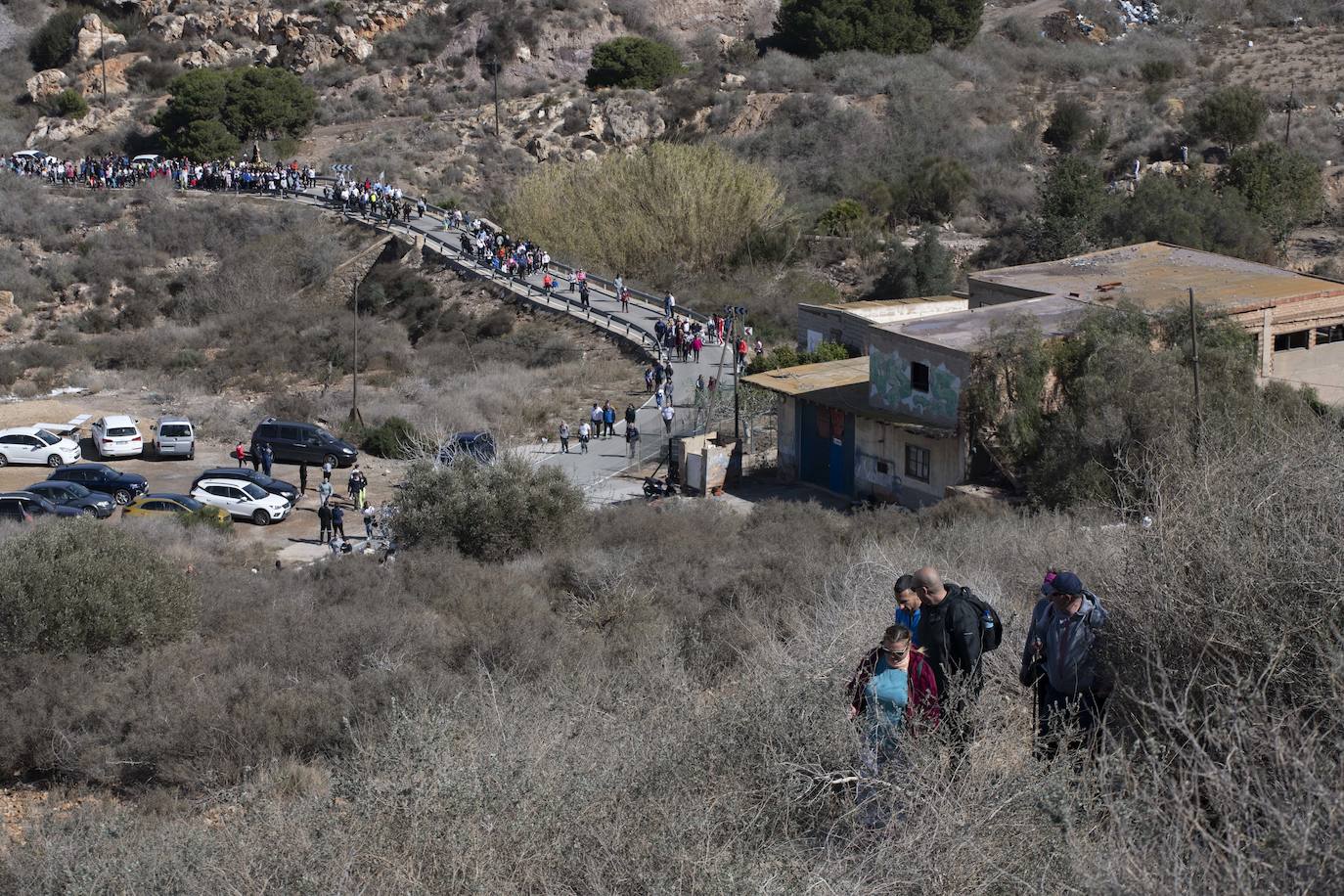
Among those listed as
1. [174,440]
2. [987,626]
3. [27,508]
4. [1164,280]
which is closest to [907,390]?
[1164,280]

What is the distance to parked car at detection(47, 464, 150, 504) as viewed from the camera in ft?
96.7

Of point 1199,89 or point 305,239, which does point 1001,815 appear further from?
point 1199,89

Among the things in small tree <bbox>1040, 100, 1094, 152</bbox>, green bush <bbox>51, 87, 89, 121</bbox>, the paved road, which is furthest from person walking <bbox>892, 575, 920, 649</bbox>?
green bush <bbox>51, 87, 89, 121</bbox>

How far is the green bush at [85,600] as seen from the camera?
14.6 meters

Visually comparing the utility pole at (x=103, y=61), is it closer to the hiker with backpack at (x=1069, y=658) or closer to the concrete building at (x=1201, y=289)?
the concrete building at (x=1201, y=289)

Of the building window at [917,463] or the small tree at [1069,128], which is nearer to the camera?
the building window at [917,463]

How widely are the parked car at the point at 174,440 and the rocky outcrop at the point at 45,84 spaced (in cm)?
5154

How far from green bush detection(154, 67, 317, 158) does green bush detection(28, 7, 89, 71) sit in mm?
13663

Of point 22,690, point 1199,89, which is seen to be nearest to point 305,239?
point 1199,89

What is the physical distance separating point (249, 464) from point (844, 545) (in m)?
19.4

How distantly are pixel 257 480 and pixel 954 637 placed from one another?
79.5ft

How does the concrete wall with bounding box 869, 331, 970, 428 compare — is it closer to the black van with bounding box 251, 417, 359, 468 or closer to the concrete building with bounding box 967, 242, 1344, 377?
the concrete building with bounding box 967, 242, 1344, 377

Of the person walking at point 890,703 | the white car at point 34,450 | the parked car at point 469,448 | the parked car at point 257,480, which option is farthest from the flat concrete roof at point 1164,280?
the person walking at point 890,703

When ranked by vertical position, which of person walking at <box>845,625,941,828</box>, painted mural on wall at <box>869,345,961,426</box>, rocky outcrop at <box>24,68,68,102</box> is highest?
rocky outcrop at <box>24,68,68,102</box>
